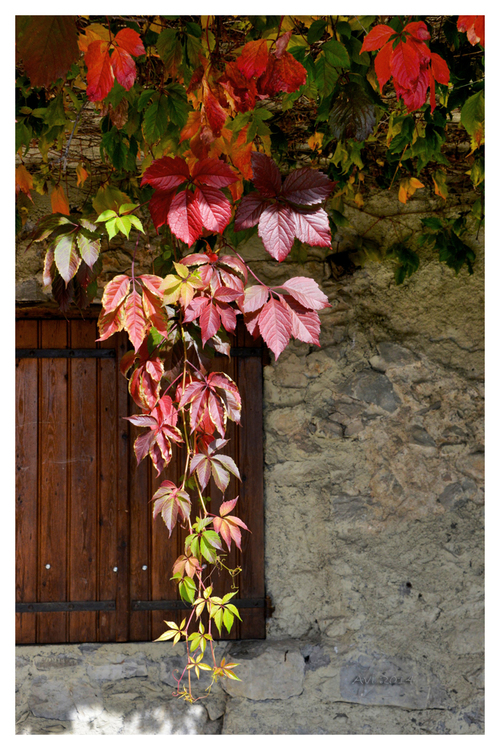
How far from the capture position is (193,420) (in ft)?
3.70

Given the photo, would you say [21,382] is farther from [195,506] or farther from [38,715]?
[38,715]

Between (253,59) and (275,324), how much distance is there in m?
0.59

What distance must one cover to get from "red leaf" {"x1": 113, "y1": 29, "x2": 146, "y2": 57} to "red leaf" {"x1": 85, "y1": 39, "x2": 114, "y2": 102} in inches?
1.1

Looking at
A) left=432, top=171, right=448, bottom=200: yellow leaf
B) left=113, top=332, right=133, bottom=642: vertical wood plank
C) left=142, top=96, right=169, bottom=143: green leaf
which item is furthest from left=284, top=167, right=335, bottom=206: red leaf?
left=113, top=332, right=133, bottom=642: vertical wood plank

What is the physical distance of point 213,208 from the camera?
1016 mm

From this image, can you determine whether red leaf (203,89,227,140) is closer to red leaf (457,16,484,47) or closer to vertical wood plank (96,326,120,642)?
red leaf (457,16,484,47)

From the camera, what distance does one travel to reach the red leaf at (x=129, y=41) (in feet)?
3.56

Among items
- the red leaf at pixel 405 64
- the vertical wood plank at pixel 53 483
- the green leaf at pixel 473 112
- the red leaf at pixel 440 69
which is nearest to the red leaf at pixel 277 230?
the red leaf at pixel 405 64

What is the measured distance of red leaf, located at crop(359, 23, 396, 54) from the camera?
106 centimetres

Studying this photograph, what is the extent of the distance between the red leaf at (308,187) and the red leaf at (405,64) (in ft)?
0.89

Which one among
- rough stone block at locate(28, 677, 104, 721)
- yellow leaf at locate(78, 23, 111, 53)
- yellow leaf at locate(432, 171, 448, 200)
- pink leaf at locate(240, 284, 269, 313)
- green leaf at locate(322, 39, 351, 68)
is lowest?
rough stone block at locate(28, 677, 104, 721)

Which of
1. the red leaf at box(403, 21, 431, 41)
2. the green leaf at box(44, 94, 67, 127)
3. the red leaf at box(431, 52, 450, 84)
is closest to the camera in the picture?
the red leaf at box(403, 21, 431, 41)

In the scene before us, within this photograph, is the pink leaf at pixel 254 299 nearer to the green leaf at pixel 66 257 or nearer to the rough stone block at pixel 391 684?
the green leaf at pixel 66 257

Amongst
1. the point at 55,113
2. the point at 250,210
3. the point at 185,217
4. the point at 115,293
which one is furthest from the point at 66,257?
the point at 55,113
